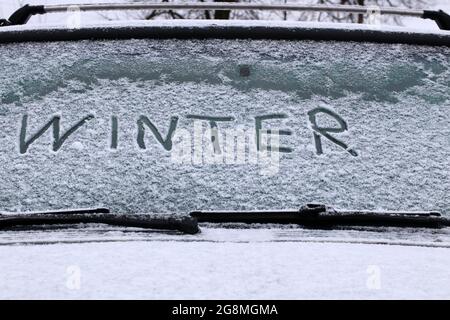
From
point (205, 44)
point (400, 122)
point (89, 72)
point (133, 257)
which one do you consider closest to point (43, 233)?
point (133, 257)

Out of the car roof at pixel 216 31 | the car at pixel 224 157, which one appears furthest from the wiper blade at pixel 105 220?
the car roof at pixel 216 31

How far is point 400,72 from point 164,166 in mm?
789

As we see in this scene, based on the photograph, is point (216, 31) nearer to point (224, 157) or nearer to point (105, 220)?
point (224, 157)

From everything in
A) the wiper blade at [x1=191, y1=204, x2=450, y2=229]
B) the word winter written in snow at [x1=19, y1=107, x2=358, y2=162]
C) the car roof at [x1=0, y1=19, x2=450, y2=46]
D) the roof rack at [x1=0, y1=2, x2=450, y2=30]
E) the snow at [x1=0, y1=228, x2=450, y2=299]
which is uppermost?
the roof rack at [x1=0, y1=2, x2=450, y2=30]

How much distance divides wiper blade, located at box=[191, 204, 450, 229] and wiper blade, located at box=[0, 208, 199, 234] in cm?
12

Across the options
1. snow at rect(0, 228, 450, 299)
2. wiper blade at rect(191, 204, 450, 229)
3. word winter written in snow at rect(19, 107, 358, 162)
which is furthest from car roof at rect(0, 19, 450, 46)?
snow at rect(0, 228, 450, 299)

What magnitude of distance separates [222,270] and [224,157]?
693 millimetres

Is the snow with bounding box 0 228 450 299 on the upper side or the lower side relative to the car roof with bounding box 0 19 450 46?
lower

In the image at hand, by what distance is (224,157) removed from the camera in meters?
2.38

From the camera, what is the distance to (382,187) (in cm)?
238

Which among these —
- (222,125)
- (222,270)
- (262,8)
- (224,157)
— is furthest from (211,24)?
(222,270)

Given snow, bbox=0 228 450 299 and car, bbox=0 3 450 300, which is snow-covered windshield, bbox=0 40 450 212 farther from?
snow, bbox=0 228 450 299

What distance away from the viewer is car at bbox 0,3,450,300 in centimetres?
179

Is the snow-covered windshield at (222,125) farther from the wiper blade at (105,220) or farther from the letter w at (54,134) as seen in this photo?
the wiper blade at (105,220)
